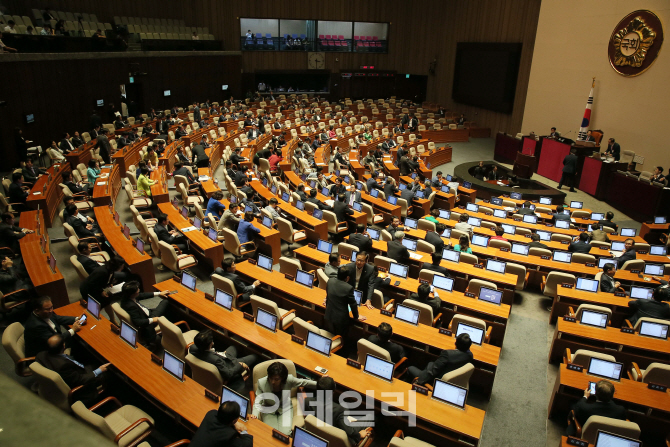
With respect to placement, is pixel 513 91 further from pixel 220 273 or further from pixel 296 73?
pixel 220 273

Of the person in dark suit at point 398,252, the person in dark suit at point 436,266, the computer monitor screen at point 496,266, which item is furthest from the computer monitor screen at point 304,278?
the computer monitor screen at point 496,266

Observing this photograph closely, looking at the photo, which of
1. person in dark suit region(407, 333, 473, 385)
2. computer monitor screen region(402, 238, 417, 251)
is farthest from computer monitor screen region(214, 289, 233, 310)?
computer monitor screen region(402, 238, 417, 251)

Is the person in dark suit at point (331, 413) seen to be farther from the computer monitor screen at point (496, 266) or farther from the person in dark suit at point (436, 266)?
the computer monitor screen at point (496, 266)

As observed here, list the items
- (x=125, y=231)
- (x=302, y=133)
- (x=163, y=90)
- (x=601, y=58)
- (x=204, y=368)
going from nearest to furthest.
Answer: (x=204, y=368) < (x=125, y=231) < (x=601, y=58) < (x=302, y=133) < (x=163, y=90)

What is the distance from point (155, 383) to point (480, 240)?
6384 millimetres

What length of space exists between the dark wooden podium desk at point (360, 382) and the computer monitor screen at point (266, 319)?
53mm

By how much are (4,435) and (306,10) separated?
28062mm

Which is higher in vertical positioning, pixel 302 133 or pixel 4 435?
pixel 4 435

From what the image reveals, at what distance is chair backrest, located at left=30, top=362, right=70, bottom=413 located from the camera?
12.8 feet

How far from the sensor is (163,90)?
67.5 feet

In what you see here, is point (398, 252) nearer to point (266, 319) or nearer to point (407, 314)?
point (407, 314)

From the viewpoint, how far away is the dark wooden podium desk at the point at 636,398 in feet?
14.3

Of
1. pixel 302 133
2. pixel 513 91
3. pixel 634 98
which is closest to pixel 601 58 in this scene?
pixel 634 98

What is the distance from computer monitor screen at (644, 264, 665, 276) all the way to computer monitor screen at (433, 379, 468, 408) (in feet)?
18.2
